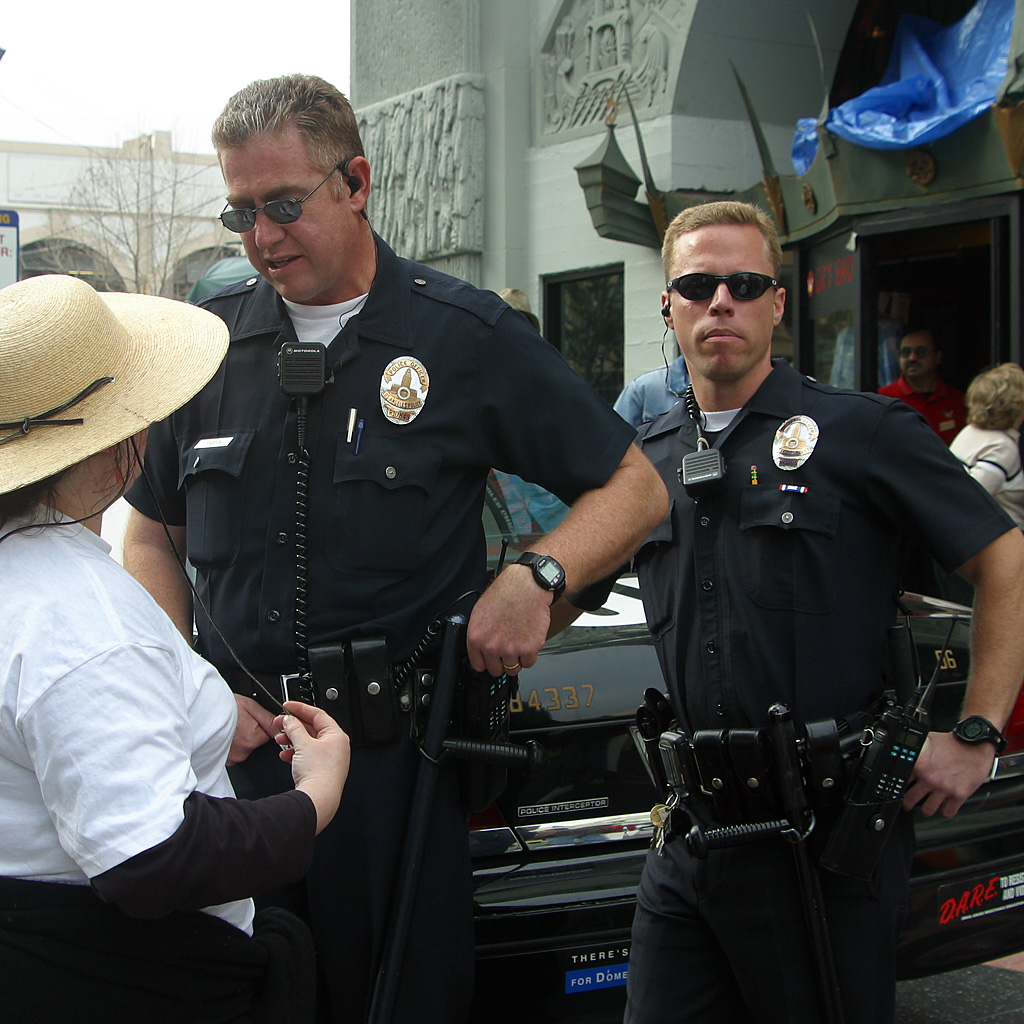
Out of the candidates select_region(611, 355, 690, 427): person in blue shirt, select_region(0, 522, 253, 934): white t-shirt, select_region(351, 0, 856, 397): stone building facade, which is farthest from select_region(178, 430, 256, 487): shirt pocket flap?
select_region(351, 0, 856, 397): stone building facade

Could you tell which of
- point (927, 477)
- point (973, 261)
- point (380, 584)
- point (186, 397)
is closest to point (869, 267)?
point (973, 261)

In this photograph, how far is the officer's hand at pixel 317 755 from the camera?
1.56m

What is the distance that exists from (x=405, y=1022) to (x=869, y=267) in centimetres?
712

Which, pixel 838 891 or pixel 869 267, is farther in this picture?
pixel 869 267

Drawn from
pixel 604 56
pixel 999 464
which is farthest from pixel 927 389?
pixel 604 56

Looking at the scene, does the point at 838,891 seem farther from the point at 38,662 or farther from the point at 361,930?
the point at 38,662

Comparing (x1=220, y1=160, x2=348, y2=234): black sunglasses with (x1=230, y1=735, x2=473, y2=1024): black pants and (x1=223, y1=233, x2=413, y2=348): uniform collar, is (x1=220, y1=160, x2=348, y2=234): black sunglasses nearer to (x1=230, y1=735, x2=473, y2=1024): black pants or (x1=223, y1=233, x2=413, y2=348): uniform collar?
(x1=223, y1=233, x2=413, y2=348): uniform collar

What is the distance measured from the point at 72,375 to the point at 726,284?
1464mm

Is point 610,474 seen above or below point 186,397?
below

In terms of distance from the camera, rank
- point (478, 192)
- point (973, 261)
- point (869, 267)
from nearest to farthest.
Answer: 1. point (869, 267)
2. point (973, 261)
3. point (478, 192)

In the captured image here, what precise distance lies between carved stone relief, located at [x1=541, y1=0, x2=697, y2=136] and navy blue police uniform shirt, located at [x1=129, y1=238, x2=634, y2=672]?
7710 millimetres

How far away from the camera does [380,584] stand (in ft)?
6.88

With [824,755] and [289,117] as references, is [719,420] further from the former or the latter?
[289,117]

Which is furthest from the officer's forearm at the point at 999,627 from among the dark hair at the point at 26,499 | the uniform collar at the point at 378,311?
the dark hair at the point at 26,499
